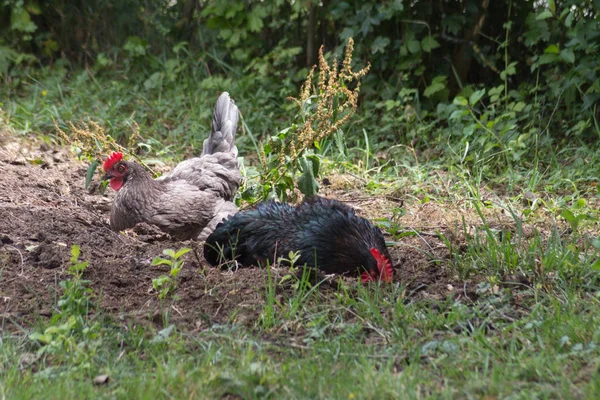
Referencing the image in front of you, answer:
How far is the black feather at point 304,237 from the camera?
12.4 feet

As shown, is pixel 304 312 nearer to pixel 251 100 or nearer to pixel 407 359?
pixel 407 359

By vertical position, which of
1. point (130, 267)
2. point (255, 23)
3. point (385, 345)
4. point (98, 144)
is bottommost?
point (385, 345)

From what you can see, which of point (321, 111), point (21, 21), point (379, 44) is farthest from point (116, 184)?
point (21, 21)

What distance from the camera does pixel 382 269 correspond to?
362cm

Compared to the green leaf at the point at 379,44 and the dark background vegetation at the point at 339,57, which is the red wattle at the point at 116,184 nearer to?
the dark background vegetation at the point at 339,57

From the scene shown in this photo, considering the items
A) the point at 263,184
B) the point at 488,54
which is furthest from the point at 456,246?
the point at 488,54

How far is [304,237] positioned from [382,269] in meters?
0.48

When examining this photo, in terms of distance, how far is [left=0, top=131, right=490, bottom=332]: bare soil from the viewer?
342 cm

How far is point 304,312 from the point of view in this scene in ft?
11.1

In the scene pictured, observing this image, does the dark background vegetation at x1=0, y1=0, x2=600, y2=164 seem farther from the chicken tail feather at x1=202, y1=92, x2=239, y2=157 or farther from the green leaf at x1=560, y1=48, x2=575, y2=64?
the chicken tail feather at x1=202, y1=92, x2=239, y2=157

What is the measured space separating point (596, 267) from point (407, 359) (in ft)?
2.86

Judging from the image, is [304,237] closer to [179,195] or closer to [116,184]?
[179,195]

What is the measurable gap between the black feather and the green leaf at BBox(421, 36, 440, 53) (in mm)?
3207

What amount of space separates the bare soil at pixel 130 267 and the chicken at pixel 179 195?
156mm
